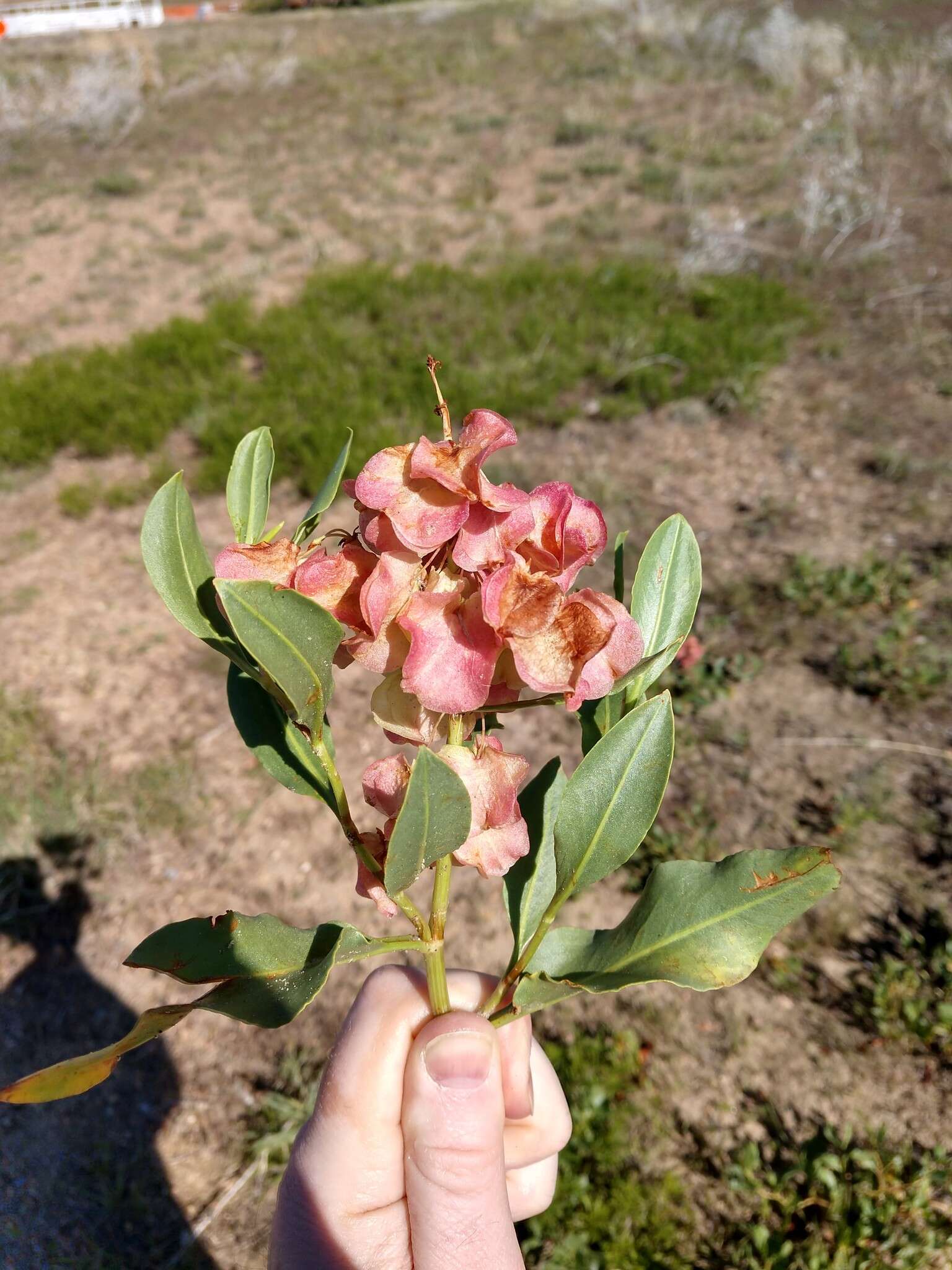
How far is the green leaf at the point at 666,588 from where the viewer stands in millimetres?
969

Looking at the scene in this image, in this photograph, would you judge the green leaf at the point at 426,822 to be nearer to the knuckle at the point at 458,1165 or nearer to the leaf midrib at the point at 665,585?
the leaf midrib at the point at 665,585

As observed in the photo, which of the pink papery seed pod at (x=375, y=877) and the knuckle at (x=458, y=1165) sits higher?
the pink papery seed pod at (x=375, y=877)

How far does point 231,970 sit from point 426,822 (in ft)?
0.96

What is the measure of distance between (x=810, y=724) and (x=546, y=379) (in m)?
2.91

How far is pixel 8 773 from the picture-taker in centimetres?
315

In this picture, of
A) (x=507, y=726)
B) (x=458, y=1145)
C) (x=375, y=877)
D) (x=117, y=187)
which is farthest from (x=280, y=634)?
(x=117, y=187)

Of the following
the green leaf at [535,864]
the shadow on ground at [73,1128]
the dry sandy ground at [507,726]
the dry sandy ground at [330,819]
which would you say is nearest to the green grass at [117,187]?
the dry sandy ground at [507,726]

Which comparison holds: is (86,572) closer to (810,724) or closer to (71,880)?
(71,880)

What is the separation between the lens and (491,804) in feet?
2.66

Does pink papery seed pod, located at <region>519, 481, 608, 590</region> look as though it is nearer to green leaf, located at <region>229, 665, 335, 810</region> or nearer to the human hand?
green leaf, located at <region>229, 665, 335, 810</region>

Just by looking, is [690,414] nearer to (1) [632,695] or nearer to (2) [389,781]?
(1) [632,695]

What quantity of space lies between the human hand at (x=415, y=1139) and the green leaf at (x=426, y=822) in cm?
45

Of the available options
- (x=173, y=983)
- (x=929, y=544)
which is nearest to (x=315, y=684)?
(x=173, y=983)

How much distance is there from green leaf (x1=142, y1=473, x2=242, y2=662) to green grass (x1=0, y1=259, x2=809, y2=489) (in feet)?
11.8
